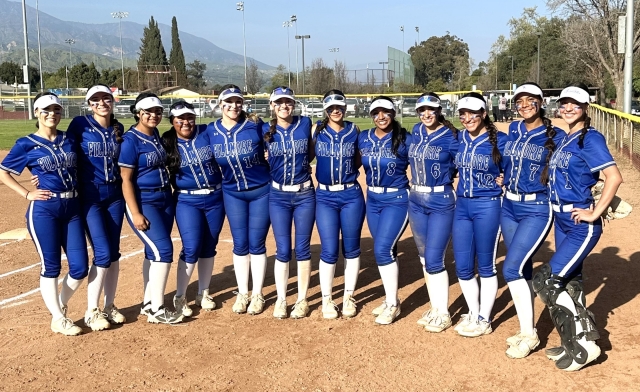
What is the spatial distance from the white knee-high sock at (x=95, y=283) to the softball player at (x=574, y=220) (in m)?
3.37

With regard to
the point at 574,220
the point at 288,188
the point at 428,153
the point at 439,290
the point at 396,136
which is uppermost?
the point at 396,136

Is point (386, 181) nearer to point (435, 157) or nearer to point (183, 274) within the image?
point (435, 157)

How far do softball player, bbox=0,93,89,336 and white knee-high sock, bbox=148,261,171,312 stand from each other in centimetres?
56

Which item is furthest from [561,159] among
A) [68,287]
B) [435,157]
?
[68,287]

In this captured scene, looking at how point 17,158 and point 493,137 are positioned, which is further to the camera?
point 17,158

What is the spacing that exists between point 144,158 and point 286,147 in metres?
1.14

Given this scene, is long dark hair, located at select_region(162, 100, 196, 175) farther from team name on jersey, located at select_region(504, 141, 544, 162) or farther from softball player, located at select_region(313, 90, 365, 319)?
team name on jersey, located at select_region(504, 141, 544, 162)

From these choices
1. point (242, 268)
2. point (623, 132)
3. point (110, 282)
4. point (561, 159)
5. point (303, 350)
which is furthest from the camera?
point (623, 132)

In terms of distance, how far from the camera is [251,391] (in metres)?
3.99

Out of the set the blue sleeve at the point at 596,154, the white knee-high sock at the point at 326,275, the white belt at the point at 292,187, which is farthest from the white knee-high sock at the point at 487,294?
the white belt at the point at 292,187

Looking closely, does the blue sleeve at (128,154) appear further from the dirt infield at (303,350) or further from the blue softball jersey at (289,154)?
the dirt infield at (303,350)

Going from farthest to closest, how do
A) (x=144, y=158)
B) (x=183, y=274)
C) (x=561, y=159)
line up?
(x=183, y=274) < (x=144, y=158) < (x=561, y=159)

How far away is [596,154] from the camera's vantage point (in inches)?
159

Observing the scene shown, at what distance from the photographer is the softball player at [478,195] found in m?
4.55
